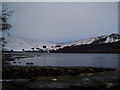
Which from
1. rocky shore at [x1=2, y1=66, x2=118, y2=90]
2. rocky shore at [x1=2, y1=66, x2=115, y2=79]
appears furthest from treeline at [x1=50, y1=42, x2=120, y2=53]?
rocky shore at [x1=2, y1=66, x2=118, y2=90]

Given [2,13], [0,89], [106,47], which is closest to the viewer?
[0,89]

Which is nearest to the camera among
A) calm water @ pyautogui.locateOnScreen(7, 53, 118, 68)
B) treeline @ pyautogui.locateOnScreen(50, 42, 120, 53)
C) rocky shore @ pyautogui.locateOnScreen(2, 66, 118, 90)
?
rocky shore @ pyautogui.locateOnScreen(2, 66, 118, 90)

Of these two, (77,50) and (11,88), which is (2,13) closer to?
(11,88)

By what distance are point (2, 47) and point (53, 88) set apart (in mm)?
13422

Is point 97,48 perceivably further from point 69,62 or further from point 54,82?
point 54,82

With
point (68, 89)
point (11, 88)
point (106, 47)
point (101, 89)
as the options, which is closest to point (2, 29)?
point (11, 88)

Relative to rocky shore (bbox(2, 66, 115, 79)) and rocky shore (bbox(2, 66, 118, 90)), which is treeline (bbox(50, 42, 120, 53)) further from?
rocky shore (bbox(2, 66, 118, 90))

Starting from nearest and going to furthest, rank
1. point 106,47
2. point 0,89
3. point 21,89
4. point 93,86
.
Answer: point 0,89
point 21,89
point 93,86
point 106,47

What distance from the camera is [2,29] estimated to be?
2319 cm

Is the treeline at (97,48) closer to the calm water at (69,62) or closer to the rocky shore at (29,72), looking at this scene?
the calm water at (69,62)

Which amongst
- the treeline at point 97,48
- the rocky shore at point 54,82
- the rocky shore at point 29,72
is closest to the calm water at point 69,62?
the rocky shore at point 29,72

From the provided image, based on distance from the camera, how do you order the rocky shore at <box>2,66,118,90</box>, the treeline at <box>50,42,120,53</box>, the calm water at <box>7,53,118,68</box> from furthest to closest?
1. the treeline at <box>50,42,120,53</box>
2. the calm water at <box>7,53,118,68</box>
3. the rocky shore at <box>2,66,118,90</box>

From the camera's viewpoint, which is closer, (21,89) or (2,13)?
(21,89)

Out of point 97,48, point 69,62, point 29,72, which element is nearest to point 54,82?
point 29,72
